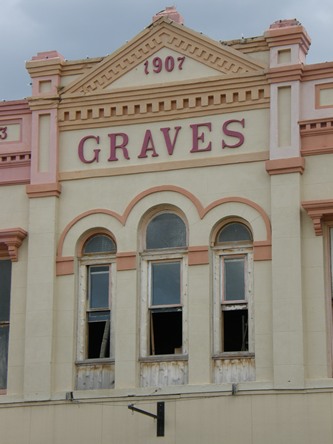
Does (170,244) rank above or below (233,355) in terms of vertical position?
above

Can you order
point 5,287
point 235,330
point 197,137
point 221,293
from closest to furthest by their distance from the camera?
point 235,330
point 221,293
point 197,137
point 5,287

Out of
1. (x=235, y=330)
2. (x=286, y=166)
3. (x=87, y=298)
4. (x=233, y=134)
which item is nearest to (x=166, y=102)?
(x=233, y=134)

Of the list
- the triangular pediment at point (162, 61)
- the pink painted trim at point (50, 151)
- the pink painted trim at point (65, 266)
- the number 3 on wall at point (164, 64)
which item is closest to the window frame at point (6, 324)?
the pink painted trim at point (65, 266)

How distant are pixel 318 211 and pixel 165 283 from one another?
333 centimetres

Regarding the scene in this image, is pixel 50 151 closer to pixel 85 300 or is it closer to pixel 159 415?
pixel 85 300

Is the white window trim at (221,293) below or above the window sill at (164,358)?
above

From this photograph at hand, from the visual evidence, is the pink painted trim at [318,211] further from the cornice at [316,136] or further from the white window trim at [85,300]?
the white window trim at [85,300]

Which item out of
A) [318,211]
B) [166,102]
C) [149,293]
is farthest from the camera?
[166,102]

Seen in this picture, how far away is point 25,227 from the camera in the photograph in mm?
25234

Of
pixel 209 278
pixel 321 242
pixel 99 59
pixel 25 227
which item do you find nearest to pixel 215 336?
pixel 209 278

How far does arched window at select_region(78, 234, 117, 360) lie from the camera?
24.4 metres

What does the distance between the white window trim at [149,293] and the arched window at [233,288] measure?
0.59 metres

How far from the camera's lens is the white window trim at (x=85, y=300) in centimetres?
2431

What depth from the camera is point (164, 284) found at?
24.3m
